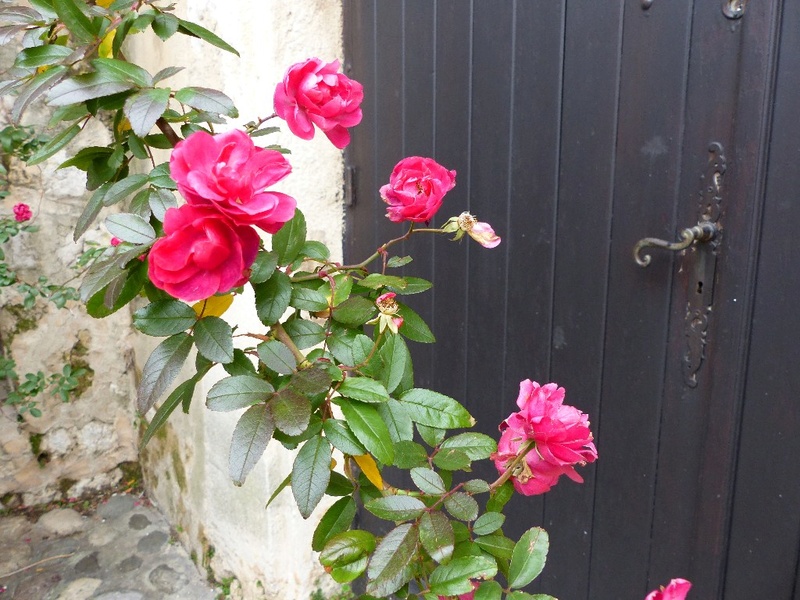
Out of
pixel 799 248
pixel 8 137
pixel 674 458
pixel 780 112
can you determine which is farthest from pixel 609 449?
pixel 8 137

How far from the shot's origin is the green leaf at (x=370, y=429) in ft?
2.45

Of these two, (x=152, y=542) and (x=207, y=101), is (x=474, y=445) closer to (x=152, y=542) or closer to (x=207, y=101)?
(x=207, y=101)

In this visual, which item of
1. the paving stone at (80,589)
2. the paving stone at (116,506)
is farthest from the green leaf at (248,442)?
the paving stone at (116,506)

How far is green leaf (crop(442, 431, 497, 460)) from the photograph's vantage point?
812 mm

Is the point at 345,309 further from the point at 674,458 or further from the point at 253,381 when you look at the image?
the point at 674,458

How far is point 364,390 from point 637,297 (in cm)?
67

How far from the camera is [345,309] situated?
850 mm

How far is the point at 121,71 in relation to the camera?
2.62ft

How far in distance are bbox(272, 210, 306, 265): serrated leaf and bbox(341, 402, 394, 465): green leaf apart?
0.66 ft

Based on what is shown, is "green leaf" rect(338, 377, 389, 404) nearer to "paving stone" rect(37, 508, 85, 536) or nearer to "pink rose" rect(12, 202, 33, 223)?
"pink rose" rect(12, 202, 33, 223)

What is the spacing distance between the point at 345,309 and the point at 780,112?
0.68 m

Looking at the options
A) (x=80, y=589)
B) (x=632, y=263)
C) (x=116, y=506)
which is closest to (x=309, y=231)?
(x=632, y=263)

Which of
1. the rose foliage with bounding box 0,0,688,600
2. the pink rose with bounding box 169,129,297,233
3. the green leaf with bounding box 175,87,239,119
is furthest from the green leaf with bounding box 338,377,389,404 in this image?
the green leaf with bounding box 175,87,239,119

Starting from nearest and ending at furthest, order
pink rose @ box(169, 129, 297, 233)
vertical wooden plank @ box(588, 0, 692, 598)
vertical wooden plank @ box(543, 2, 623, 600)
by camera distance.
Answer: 1. pink rose @ box(169, 129, 297, 233)
2. vertical wooden plank @ box(588, 0, 692, 598)
3. vertical wooden plank @ box(543, 2, 623, 600)
